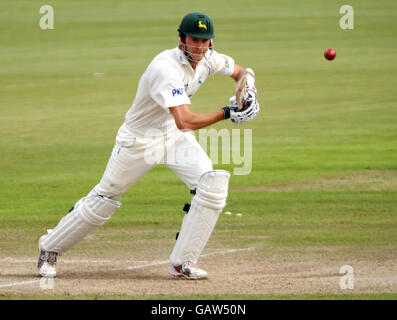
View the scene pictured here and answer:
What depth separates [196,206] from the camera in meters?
6.97

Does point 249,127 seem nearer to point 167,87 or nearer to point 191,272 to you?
point 191,272

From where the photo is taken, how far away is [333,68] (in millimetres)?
25453

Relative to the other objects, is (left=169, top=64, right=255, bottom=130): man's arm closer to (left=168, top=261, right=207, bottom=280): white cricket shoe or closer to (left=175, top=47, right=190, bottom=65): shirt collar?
(left=175, top=47, right=190, bottom=65): shirt collar

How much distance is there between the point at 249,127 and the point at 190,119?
400 inches

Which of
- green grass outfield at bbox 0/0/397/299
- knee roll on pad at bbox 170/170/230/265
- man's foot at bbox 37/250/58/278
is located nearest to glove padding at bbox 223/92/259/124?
knee roll on pad at bbox 170/170/230/265

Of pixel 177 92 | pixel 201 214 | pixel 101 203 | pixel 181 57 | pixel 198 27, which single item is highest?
pixel 198 27

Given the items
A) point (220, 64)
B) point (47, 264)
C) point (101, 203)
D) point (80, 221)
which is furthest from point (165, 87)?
point (47, 264)

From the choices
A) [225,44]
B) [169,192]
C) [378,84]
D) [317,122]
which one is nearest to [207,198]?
[169,192]

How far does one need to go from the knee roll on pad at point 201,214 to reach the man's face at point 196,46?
3.06 feet

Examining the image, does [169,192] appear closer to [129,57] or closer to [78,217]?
[78,217]

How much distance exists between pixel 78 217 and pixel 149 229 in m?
2.11

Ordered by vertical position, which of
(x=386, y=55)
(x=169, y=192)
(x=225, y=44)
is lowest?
(x=169, y=192)

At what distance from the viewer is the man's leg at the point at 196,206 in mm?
6914
